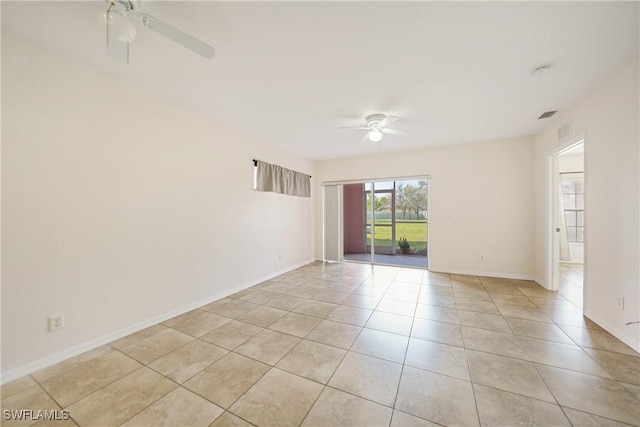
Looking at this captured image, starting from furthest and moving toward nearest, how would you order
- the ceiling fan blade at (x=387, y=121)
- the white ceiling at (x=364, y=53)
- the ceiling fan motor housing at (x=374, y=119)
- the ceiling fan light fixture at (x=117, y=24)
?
the ceiling fan blade at (x=387, y=121)
the ceiling fan motor housing at (x=374, y=119)
the white ceiling at (x=364, y=53)
the ceiling fan light fixture at (x=117, y=24)

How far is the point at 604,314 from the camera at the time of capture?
2.39 m

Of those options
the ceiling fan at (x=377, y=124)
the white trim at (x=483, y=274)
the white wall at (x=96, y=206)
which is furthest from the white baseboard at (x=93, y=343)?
the white trim at (x=483, y=274)

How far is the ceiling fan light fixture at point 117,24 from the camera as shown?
1261 mm

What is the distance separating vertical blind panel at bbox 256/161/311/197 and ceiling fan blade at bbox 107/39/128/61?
250 cm

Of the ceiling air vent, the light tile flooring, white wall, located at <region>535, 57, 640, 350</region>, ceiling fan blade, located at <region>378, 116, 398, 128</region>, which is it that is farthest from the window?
ceiling fan blade, located at <region>378, 116, 398, 128</region>

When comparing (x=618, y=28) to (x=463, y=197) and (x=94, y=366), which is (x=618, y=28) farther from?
(x=94, y=366)

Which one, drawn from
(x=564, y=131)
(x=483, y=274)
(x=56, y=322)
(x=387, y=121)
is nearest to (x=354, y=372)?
(x=56, y=322)

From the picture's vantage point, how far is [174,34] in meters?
1.43

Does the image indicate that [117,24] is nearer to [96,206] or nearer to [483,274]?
[96,206]

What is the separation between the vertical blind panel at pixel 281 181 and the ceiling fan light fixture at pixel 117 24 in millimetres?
2698

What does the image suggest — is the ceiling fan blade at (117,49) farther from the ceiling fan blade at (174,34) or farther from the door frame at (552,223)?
the door frame at (552,223)

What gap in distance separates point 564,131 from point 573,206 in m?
3.99

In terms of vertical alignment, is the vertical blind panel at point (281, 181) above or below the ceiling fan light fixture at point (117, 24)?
below

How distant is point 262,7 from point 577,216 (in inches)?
311
